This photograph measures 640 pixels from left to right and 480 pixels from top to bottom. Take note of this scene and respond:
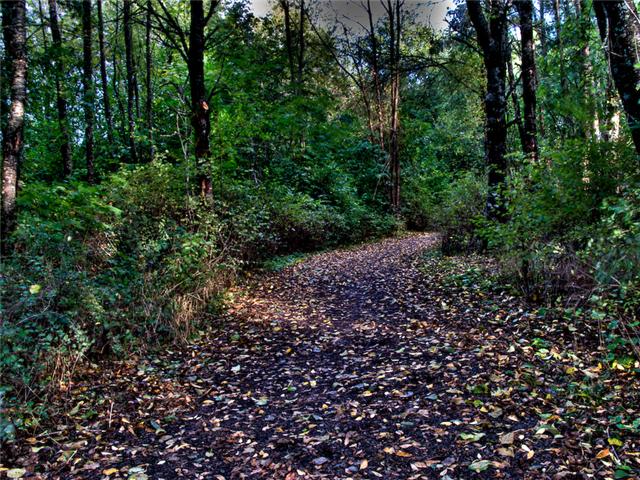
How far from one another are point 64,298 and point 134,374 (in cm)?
111

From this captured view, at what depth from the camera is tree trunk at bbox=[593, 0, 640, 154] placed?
4047 mm

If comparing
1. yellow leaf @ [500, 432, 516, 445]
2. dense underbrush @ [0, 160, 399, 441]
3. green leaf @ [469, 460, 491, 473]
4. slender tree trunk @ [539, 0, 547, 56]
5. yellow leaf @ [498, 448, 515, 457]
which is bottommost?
green leaf @ [469, 460, 491, 473]

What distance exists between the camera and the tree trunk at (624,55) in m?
4.05

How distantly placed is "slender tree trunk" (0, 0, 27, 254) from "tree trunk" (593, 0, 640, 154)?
6.84 metres

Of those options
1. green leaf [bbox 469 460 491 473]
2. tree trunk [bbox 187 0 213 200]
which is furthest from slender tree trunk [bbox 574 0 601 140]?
tree trunk [bbox 187 0 213 200]

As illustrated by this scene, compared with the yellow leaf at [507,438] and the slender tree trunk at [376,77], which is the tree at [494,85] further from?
the slender tree trunk at [376,77]

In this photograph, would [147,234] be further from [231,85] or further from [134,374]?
[231,85]

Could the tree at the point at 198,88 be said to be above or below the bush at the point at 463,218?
above

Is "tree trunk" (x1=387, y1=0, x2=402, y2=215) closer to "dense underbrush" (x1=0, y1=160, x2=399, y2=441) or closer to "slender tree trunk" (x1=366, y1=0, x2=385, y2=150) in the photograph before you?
"slender tree trunk" (x1=366, y1=0, x2=385, y2=150)

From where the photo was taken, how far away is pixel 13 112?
5.16 metres

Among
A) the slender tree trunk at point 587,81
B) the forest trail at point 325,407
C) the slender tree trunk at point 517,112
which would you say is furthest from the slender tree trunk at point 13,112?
the slender tree trunk at point 517,112

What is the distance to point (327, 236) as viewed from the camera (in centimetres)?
1296

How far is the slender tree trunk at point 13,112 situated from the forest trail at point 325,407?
2.42m

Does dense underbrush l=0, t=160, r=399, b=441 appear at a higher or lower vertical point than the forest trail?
higher
